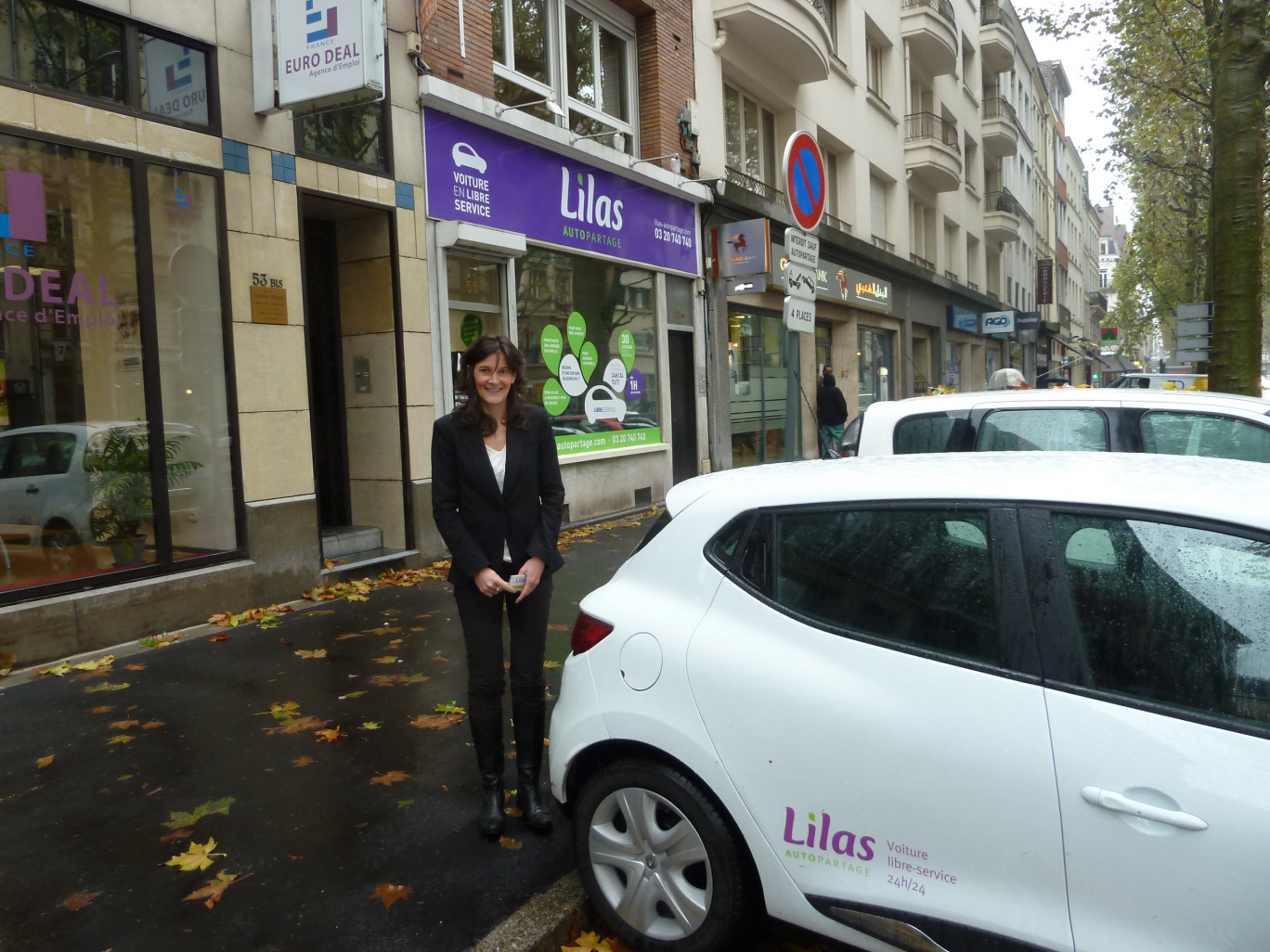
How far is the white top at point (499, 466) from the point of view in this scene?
3537mm

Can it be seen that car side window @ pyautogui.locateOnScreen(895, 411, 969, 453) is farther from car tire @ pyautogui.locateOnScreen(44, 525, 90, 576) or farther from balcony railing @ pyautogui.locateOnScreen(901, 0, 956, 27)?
balcony railing @ pyautogui.locateOnScreen(901, 0, 956, 27)

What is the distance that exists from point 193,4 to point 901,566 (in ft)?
21.9

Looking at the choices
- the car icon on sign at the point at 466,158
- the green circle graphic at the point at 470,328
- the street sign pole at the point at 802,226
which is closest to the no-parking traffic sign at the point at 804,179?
the street sign pole at the point at 802,226

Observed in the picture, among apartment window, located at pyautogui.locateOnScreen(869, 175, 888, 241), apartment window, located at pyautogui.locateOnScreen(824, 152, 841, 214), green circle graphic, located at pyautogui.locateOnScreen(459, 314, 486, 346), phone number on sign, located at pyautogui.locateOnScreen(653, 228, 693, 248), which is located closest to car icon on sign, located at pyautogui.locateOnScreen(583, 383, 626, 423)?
green circle graphic, located at pyautogui.locateOnScreen(459, 314, 486, 346)

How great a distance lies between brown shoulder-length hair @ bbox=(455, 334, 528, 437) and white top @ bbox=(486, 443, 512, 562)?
8 cm

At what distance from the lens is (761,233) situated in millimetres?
13500

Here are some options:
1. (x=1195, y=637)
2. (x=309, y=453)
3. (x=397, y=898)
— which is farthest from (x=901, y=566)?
(x=309, y=453)

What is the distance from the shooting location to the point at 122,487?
637cm

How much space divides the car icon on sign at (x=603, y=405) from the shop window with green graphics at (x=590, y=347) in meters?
0.01

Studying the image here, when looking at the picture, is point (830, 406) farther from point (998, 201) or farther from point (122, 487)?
point (998, 201)

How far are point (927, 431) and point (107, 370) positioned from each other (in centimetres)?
530

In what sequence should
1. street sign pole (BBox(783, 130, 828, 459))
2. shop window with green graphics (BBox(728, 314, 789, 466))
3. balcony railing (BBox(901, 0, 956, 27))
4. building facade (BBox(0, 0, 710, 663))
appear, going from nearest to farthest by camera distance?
building facade (BBox(0, 0, 710, 663))
street sign pole (BBox(783, 130, 828, 459))
shop window with green graphics (BBox(728, 314, 789, 466))
balcony railing (BBox(901, 0, 956, 27))

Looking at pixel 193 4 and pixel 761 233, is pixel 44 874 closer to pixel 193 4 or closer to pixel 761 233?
pixel 193 4

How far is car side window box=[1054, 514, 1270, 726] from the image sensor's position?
201 centimetres
